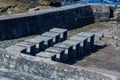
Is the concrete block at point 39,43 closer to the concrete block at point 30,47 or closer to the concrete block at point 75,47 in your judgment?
the concrete block at point 30,47

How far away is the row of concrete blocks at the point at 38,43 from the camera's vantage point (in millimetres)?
7980

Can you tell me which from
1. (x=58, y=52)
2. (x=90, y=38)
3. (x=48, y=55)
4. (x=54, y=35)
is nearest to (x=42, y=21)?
(x=54, y=35)

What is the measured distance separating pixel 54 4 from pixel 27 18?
A: 7352 millimetres

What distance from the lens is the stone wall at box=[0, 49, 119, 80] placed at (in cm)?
637

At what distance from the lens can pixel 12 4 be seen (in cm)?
1936

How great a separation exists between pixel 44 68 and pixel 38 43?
173 cm

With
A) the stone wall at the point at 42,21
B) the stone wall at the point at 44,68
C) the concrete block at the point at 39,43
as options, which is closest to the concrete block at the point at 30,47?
the concrete block at the point at 39,43

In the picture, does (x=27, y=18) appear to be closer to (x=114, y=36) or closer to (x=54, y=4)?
(x=114, y=36)

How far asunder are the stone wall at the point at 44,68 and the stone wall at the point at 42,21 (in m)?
3.07

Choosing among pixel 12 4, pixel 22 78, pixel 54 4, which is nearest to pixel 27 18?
pixel 22 78

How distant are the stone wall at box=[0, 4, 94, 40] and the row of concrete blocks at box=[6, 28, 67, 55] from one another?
1518 millimetres

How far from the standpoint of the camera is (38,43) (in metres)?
8.44

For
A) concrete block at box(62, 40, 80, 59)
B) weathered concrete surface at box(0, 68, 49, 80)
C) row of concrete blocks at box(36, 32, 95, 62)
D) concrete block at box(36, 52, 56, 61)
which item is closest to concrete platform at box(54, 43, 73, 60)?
row of concrete blocks at box(36, 32, 95, 62)

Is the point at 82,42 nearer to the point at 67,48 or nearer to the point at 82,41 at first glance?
the point at 82,41
